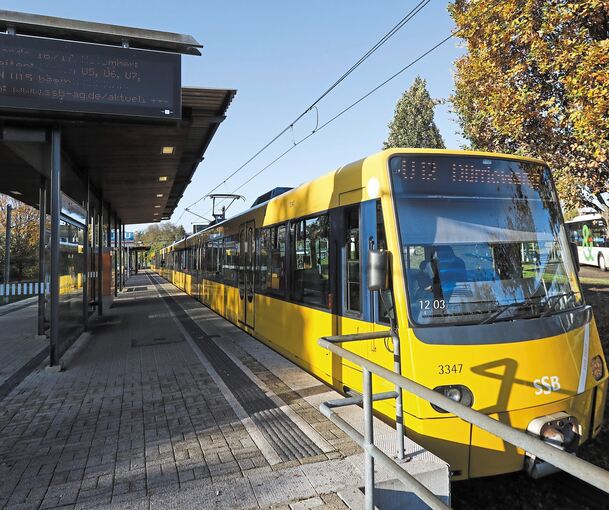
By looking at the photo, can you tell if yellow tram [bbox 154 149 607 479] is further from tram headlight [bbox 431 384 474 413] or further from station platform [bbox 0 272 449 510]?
station platform [bbox 0 272 449 510]

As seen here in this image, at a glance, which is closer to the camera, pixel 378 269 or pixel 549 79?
pixel 378 269

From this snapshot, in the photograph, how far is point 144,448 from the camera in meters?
3.94

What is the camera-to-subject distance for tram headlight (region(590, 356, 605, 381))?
3.70 meters

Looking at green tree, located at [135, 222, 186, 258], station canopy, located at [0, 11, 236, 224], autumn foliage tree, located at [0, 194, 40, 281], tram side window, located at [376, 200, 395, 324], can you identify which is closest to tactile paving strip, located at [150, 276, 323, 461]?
tram side window, located at [376, 200, 395, 324]

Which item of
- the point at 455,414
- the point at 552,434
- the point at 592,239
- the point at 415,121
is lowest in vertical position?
the point at 552,434

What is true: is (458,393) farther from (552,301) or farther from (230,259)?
(230,259)

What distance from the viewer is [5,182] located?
1140 cm

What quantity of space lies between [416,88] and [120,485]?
4152cm

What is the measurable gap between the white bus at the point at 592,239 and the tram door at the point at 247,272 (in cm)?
2589

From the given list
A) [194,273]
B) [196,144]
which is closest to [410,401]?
[196,144]

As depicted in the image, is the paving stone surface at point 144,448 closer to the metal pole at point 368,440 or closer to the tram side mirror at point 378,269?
the metal pole at point 368,440

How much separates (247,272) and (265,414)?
477 cm

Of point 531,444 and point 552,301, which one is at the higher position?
point 552,301

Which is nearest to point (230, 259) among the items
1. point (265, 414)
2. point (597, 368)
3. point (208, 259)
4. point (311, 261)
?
point (208, 259)
